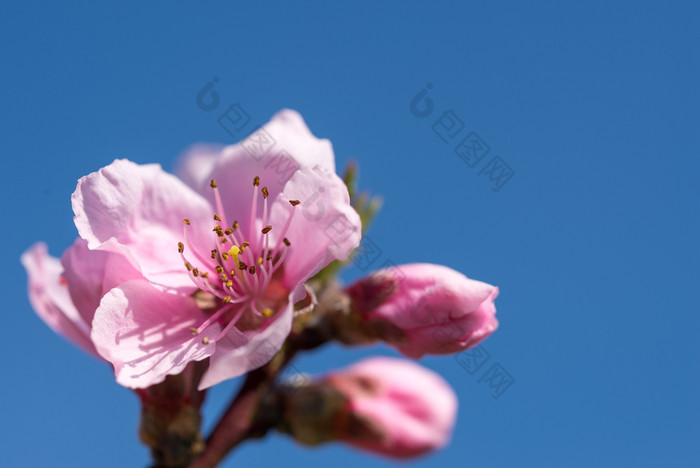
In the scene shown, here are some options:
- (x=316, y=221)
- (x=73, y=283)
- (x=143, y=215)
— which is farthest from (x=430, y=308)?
(x=73, y=283)

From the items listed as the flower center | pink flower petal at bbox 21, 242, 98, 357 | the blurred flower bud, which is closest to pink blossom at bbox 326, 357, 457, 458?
the blurred flower bud

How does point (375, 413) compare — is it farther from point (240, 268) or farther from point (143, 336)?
point (143, 336)

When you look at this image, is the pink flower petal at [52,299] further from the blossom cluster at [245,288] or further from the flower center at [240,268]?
the flower center at [240,268]

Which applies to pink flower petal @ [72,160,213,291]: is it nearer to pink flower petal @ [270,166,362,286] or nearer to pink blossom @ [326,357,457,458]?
pink flower petal @ [270,166,362,286]

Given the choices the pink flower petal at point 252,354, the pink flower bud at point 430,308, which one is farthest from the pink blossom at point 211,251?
the pink flower bud at point 430,308

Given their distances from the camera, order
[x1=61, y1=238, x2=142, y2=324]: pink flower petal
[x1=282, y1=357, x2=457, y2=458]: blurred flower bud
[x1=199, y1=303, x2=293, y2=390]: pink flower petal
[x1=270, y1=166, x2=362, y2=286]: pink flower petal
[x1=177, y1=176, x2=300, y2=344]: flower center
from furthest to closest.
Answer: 1. [x1=282, y1=357, x2=457, y2=458]: blurred flower bud
2. [x1=177, y1=176, x2=300, y2=344]: flower center
3. [x1=61, y1=238, x2=142, y2=324]: pink flower petal
4. [x1=270, y1=166, x2=362, y2=286]: pink flower petal
5. [x1=199, y1=303, x2=293, y2=390]: pink flower petal
